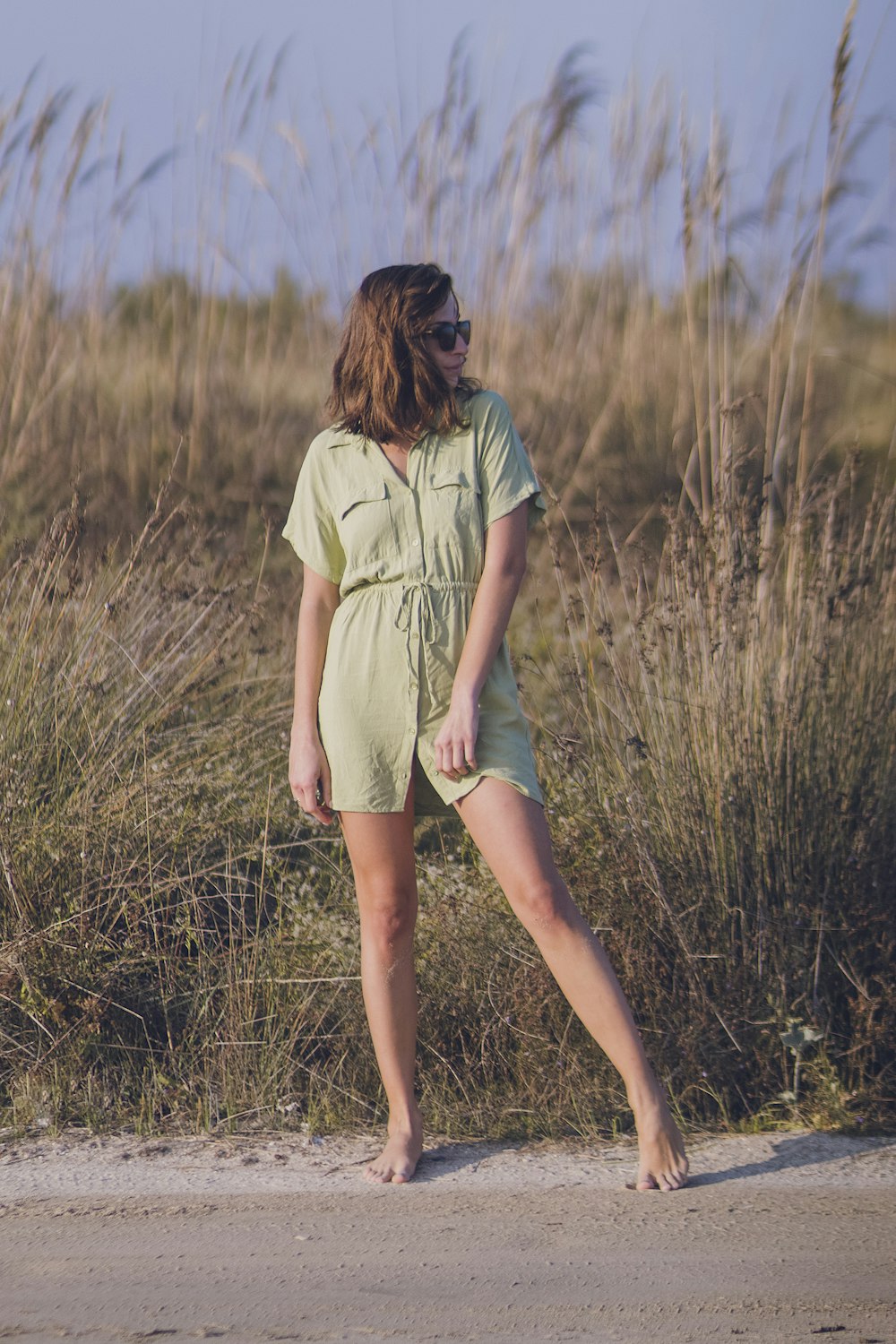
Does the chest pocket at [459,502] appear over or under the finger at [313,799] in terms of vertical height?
over

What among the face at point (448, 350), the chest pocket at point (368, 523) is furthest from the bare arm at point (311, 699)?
the face at point (448, 350)

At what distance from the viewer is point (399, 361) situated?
119 inches

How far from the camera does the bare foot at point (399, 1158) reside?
121 inches

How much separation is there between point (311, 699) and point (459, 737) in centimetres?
44

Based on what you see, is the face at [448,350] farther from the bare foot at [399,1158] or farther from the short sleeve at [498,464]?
the bare foot at [399,1158]

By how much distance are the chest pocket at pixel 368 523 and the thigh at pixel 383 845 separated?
1.68 ft

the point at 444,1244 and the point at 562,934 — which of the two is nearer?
the point at 444,1244

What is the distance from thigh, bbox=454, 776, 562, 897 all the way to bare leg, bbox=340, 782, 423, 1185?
7.4 inches

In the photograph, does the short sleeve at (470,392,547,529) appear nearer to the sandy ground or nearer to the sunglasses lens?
the sunglasses lens

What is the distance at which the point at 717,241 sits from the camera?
14.6ft

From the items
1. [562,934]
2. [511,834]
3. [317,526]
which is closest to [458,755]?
[511,834]

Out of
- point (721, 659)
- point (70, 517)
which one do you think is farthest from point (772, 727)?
point (70, 517)

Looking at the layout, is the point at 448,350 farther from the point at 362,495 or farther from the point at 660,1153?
the point at 660,1153

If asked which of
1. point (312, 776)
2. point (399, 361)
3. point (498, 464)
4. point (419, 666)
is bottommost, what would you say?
point (312, 776)
